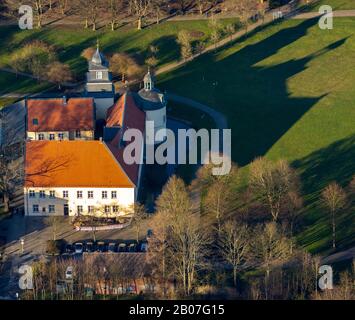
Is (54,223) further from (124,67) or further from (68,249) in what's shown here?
(124,67)

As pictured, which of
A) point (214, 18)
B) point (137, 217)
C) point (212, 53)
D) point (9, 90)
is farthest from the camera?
point (214, 18)

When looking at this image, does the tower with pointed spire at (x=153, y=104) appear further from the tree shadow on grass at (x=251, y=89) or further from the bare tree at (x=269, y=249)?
the bare tree at (x=269, y=249)

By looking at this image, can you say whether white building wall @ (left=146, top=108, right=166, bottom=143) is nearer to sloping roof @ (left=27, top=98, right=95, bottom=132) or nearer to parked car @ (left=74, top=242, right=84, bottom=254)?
sloping roof @ (left=27, top=98, right=95, bottom=132)

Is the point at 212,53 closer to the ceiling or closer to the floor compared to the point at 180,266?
closer to the ceiling

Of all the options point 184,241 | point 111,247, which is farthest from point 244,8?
point 184,241

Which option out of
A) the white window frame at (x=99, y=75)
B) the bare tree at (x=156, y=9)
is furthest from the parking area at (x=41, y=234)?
the bare tree at (x=156, y=9)

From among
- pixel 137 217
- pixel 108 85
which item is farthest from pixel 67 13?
pixel 137 217
